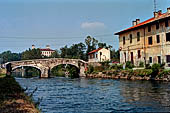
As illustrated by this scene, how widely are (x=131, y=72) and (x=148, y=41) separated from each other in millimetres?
6335

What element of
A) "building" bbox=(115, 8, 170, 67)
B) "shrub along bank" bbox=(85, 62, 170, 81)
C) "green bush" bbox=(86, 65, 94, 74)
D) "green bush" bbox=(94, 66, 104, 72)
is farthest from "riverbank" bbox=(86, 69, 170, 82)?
"green bush" bbox=(86, 65, 94, 74)

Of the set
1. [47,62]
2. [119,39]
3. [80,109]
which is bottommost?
[80,109]

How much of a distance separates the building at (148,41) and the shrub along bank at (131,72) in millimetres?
2187

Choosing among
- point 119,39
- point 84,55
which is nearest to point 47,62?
point 119,39

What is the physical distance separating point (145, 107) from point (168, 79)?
17.2 m

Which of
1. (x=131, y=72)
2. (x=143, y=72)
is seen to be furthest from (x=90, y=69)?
(x=143, y=72)

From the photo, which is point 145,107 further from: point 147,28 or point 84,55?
point 84,55

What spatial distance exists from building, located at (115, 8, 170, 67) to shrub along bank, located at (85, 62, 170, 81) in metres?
2.19

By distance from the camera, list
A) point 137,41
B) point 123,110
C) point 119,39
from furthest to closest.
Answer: point 119,39, point 137,41, point 123,110

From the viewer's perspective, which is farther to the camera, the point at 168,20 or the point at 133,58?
the point at 133,58

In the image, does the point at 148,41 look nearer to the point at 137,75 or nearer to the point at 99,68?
the point at 137,75

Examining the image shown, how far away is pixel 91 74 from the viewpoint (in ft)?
165

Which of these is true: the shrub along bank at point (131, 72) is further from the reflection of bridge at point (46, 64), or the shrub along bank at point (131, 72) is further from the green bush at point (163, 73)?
the reflection of bridge at point (46, 64)

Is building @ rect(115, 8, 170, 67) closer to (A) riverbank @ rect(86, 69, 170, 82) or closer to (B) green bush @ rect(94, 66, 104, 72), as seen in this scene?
(A) riverbank @ rect(86, 69, 170, 82)
